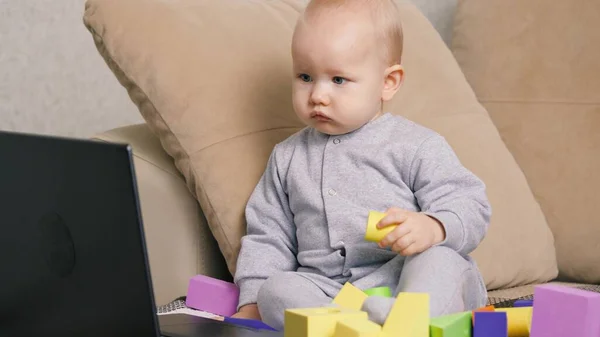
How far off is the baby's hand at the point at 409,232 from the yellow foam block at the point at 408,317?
8.7 inches

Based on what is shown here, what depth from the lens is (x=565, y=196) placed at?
194 cm

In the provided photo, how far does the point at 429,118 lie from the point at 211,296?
1.77 feet

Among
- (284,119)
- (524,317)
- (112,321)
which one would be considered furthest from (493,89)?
(112,321)

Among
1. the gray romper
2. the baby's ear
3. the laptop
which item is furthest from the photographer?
the baby's ear

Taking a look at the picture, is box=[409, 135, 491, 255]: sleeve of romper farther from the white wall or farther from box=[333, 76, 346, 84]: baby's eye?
the white wall

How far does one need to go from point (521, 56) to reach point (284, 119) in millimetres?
633

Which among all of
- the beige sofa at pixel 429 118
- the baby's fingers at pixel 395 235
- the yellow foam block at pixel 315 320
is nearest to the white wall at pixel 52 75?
the beige sofa at pixel 429 118

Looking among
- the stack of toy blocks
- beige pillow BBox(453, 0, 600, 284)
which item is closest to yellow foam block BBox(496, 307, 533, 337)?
the stack of toy blocks

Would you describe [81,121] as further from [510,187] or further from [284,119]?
[510,187]

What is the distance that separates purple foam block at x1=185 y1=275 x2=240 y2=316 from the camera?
4.89 ft

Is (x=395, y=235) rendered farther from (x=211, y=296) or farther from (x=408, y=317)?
(x=211, y=296)

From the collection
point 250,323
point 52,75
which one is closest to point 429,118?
point 250,323

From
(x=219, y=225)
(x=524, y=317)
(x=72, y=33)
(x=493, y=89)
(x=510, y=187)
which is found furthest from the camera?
(x=493, y=89)

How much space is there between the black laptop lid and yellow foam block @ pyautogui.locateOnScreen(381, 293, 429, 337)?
0.26 meters
